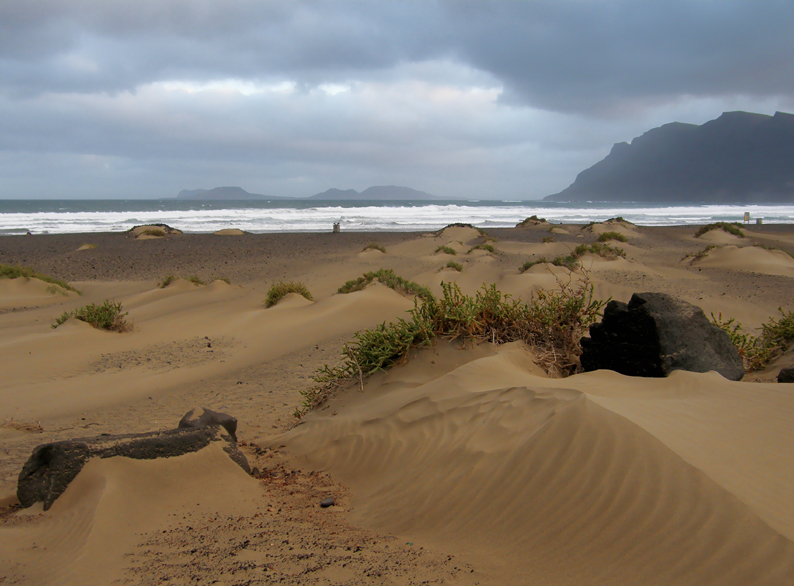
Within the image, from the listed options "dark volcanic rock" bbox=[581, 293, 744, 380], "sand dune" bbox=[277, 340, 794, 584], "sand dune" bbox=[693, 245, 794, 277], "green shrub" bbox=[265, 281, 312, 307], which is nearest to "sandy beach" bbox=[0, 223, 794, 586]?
"sand dune" bbox=[277, 340, 794, 584]

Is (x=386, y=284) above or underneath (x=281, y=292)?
above

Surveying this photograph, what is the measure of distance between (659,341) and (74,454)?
4926 mm

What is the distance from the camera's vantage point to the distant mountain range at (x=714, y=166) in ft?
452

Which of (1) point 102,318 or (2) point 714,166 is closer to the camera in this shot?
(1) point 102,318

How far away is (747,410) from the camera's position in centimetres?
365

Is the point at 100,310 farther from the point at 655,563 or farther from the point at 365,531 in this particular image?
the point at 655,563

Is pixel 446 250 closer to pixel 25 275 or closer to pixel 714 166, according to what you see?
pixel 25 275

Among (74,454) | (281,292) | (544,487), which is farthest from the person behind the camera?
(281,292)

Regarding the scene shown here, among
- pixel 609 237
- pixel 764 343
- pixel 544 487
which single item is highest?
pixel 609 237

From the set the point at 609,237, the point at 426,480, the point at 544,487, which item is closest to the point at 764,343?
the point at 544,487

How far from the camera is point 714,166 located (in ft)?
511

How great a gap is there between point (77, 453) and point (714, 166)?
187502 millimetres

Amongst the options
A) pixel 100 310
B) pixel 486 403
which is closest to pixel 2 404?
pixel 100 310

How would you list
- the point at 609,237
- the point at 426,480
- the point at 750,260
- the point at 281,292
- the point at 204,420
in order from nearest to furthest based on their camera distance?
the point at 426,480
the point at 204,420
the point at 281,292
the point at 750,260
the point at 609,237
